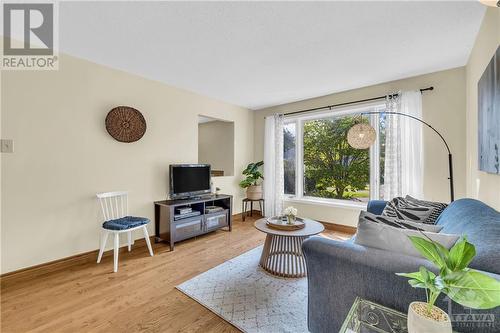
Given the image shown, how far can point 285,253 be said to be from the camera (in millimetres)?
2465

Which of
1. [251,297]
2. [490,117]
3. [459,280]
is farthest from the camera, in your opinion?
[251,297]

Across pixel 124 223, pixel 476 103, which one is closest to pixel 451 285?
pixel 476 103

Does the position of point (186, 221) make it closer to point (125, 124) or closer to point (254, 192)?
point (125, 124)

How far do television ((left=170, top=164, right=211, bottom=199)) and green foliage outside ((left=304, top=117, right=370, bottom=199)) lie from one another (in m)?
2.02

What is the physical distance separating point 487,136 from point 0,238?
14.4ft

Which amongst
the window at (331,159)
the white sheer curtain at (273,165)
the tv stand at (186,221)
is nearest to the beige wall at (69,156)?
the tv stand at (186,221)

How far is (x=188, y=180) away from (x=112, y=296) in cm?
190

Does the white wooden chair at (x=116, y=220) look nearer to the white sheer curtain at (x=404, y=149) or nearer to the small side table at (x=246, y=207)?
the small side table at (x=246, y=207)

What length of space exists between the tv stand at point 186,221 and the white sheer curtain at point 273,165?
1.11 m

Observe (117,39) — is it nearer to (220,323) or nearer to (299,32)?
(299,32)

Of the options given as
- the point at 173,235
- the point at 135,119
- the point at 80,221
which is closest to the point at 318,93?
the point at 135,119

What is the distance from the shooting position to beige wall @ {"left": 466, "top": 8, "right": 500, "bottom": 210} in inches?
66.2

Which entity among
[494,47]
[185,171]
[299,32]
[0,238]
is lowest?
[0,238]

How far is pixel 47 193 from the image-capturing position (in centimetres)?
246
